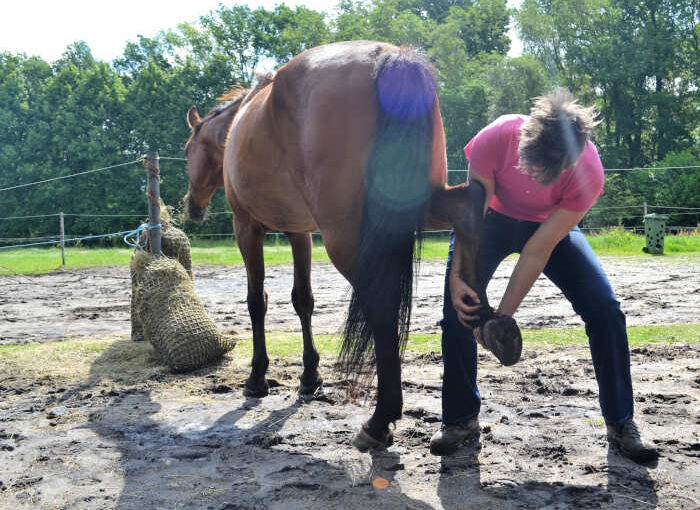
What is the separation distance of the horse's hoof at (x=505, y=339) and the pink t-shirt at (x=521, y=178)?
1.89ft

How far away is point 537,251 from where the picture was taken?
2.35 meters

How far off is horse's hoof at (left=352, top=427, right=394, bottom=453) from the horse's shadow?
0.14ft

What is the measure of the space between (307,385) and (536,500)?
1.72 metres

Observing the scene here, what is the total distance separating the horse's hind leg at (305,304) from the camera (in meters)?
3.45

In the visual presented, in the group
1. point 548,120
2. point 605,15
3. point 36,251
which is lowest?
point 36,251

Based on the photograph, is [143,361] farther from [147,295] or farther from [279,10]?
[279,10]

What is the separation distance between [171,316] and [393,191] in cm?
261

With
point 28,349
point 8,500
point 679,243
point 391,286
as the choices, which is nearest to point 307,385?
point 391,286

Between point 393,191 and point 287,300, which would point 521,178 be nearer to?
point 393,191

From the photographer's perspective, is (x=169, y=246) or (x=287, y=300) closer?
(x=169, y=246)

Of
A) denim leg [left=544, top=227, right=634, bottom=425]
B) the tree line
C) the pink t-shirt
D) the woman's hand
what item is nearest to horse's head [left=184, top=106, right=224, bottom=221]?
the pink t-shirt

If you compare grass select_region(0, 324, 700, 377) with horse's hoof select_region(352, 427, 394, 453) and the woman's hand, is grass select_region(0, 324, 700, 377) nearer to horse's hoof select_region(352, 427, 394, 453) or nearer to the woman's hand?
horse's hoof select_region(352, 427, 394, 453)

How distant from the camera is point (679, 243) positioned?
41.3 ft

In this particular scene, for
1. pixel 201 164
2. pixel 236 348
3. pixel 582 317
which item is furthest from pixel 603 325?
pixel 201 164
